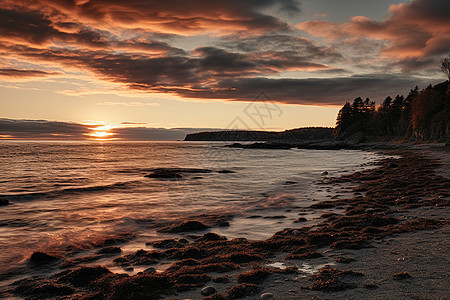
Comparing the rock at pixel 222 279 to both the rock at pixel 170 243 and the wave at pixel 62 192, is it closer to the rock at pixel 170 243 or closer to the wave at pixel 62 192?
the rock at pixel 170 243

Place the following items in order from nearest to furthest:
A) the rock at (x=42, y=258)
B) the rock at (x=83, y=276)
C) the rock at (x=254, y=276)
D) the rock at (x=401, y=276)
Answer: the rock at (x=401, y=276) → the rock at (x=254, y=276) → the rock at (x=83, y=276) → the rock at (x=42, y=258)

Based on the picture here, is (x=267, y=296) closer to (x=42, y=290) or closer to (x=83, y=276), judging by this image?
(x=83, y=276)

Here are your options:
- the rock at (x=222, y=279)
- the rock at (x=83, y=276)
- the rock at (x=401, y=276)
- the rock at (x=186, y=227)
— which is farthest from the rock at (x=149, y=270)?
the rock at (x=401, y=276)

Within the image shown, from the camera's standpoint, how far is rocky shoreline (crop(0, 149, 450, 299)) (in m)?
5.96

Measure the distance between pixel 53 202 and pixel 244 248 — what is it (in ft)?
56.2

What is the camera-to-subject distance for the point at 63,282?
7.24 meters

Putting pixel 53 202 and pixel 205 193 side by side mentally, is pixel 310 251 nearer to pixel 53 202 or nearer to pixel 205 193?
pixel 205 193

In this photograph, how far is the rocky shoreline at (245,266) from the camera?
19.5ft

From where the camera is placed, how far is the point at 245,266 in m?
7.55

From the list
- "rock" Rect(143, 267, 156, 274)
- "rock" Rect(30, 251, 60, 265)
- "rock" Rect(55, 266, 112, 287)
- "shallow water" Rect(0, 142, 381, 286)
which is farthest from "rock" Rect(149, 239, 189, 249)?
"rock" Rect(30, 251, 60, 265)

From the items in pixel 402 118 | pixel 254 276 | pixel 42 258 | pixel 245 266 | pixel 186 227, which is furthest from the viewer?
pixel 402 118

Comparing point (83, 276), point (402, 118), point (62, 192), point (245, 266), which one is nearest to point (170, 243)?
point (83, 276)

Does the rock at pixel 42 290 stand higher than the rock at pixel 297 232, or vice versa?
the rock at pixel 297 232

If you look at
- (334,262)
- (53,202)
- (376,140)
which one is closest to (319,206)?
(334,262)
